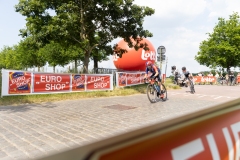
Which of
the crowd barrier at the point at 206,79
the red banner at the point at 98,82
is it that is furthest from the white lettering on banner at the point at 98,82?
the crowd barrier at the point at 206,79

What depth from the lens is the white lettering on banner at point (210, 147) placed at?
2.77ft

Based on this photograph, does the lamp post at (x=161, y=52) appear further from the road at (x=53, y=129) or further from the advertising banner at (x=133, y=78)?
the road at (x=53, y=129)

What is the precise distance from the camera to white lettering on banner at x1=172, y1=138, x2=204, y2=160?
0.83 m

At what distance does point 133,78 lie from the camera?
1680 centimetres

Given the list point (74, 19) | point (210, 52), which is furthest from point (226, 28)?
point (74, 19)

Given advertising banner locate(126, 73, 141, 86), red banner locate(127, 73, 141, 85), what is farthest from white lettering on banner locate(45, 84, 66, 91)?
red banner locate(127, 73, 141, 85)

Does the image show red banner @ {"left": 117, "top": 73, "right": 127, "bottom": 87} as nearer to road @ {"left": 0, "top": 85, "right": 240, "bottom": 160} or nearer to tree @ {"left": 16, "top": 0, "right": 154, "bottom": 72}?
tree @ {"left": 16, "top": 0, "right": 154, "bottom": 72}

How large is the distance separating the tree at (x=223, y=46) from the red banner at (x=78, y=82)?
96.9 feet

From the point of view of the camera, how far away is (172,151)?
819mm

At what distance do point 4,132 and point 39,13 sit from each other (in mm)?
14334

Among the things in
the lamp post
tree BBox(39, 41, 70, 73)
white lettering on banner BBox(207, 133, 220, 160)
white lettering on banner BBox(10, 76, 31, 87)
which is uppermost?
tree BBox(39, 41, 70, 73)

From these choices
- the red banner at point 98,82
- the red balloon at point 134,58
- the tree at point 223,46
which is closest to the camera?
the red banner at point 98,82

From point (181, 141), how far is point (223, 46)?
38.1 meters

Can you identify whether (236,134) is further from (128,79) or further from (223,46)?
(223,46)
